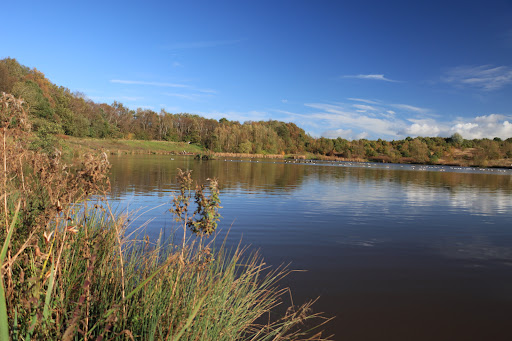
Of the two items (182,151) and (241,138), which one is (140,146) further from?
(241,138)

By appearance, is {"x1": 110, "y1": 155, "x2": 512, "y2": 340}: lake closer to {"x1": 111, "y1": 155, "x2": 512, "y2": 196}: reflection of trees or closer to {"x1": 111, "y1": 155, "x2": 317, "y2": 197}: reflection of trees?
{"x1": 111, "y1": 155, "x2": 317, "y2": 197}: reflection of trees


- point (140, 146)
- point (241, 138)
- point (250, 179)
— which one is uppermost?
point (241, 138)

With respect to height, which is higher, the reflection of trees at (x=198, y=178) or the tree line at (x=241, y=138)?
the tree line at (x=241, y=138)

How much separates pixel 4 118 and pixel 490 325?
7067mm

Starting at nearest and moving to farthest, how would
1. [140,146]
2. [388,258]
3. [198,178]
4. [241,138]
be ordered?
[388,258] → [198,178] → [140,146] → [241,138]

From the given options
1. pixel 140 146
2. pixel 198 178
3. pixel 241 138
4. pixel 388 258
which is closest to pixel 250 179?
pixel 198 178

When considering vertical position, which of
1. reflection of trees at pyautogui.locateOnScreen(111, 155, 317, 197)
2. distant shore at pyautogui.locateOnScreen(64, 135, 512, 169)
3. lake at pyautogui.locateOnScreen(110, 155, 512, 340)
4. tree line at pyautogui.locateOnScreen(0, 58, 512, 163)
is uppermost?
tree line at pyautogui.locateOnScreen(0, 58, 512, 163)

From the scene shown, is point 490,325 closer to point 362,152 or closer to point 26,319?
point 26,319

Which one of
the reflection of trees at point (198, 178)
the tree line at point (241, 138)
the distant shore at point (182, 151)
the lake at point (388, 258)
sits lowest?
the lake at point (388, 258)

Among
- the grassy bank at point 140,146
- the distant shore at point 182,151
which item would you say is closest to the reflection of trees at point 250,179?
the grassy bank at point 140,146

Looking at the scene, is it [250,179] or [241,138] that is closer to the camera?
[250,179]

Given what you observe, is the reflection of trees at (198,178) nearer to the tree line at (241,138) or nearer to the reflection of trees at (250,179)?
the reflection of trees at (250,179)

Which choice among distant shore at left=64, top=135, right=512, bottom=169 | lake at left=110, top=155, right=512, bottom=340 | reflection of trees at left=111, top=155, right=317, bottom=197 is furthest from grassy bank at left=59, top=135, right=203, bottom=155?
lake at left=110, top=155, right=512, bottom=340

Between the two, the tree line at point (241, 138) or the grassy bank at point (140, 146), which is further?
the tree line at point (241, 138)
